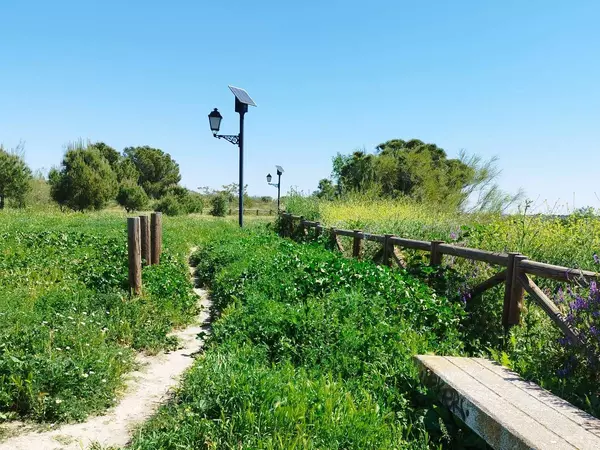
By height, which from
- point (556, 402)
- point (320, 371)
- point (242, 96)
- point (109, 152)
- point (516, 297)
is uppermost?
point (109, 152)

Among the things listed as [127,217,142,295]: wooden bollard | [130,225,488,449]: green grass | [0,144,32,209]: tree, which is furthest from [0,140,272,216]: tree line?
[130,225,488,449]: green grass

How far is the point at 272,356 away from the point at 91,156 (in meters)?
37.5

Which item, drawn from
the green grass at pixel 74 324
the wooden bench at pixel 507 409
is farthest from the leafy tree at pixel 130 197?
the wooden bench at pixel 507 409

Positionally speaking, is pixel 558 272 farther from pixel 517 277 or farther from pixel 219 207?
pixel 219 207

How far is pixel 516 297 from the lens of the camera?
4633 millimetres

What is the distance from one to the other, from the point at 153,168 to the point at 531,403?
6126 centimetres

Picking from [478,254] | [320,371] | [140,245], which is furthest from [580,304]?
[140,245]

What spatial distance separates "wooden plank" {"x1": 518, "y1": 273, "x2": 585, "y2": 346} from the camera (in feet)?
11.6

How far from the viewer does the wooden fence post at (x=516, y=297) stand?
4.59 m

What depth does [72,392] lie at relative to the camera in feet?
11.9

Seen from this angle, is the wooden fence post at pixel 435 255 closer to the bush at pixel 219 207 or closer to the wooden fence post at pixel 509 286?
the wooden fence post at pixel 509 286

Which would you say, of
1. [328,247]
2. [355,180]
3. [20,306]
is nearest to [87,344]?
[20,306]

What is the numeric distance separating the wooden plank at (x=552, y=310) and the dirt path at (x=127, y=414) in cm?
355

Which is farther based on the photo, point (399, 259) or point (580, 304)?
point (399, 259)
